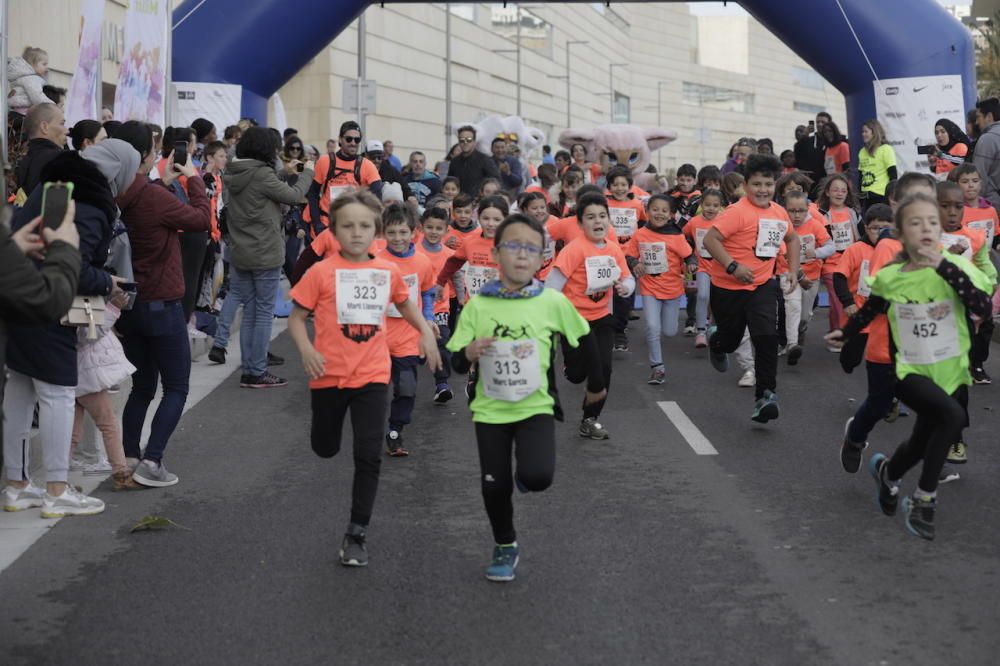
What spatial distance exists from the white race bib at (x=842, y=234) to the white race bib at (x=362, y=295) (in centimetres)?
847

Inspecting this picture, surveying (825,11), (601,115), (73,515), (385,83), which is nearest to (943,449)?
(73,515)

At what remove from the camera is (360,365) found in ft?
20.6

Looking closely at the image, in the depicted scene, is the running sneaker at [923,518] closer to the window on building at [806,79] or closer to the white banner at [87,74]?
the white banner at [87,74]

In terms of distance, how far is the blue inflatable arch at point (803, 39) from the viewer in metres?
18.7

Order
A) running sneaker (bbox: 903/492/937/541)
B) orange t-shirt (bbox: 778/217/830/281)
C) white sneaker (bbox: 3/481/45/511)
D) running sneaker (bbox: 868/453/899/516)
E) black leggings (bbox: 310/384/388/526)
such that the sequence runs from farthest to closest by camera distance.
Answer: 1. orange t-shirt (bbox: 778/217/830/281)
2. white sneaker (bbox: 3/481/45/511)
3. running sneaker (bbox: 868/453/899/516)
4. running sneaker (bbox: 903/492/937/541)
5. black leggings (bbox: 310/384/388/526)

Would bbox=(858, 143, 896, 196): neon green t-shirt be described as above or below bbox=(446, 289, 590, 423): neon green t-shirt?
above

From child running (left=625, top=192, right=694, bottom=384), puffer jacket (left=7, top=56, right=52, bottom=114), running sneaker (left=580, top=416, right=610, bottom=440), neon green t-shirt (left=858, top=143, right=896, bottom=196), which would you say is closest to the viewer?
running sneaker (left=580, top=416, right=610, bottom=440)

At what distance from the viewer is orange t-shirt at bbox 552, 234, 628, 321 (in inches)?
369

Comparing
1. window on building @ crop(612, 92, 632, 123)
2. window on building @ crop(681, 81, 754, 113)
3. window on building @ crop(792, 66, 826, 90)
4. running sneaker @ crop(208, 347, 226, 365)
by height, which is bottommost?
running sneaker @ crop(208, 347, 226, 365)

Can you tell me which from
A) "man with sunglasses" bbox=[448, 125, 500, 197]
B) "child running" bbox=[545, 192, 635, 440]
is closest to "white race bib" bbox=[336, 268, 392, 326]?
"child running" bbox=[545, 192, 635, 440]

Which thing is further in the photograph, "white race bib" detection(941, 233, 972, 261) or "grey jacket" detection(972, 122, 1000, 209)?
"grey jacket" detection(972, 122, 1000, 209)

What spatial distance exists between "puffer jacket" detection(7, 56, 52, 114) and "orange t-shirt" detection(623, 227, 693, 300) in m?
5.29

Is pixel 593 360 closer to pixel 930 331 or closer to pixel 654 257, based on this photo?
pixel 930 331

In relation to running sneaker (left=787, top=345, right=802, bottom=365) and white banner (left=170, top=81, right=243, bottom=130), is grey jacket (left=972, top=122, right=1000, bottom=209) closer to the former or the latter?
running sneaker (left=787, top=345, right=802, bottom=365)
